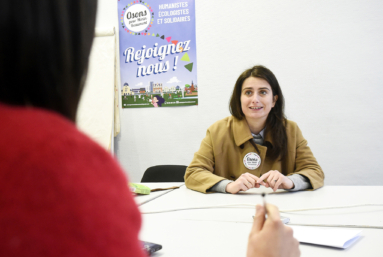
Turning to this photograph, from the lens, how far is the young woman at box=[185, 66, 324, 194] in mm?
1746

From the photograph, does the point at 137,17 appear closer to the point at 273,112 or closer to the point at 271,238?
the point at 273,112

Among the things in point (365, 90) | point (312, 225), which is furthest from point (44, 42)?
point (365, 90)

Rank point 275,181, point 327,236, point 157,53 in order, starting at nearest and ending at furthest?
point 327,236 < point 275,181 < point 157,53

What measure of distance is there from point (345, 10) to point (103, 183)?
9.43 feet

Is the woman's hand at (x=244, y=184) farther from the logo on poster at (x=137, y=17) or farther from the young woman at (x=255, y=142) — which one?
the logo on poster at (x=137, y=17)

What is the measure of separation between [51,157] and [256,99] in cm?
163

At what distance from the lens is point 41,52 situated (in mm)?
308

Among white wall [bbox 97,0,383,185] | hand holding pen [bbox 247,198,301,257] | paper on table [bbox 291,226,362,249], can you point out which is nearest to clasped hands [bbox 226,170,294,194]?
paper on table [bbox 291,226,362,249]

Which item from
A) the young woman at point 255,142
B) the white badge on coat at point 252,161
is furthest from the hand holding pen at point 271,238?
the white badge on coat at point 252,161

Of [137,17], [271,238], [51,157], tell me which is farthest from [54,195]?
[137,17]

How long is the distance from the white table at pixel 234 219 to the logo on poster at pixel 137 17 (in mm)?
1949

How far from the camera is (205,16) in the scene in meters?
2.80

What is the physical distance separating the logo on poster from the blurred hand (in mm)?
2714

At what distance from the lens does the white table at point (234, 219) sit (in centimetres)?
80
